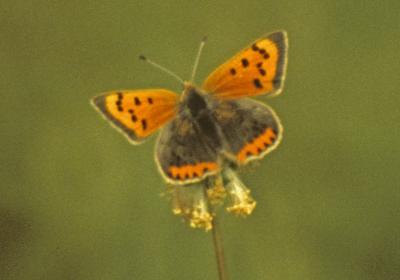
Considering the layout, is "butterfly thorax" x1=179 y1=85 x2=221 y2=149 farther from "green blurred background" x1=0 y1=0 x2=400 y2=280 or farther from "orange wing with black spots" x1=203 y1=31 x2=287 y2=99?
"green blurred background" x1=0 y1=0 x2=400 y2=280

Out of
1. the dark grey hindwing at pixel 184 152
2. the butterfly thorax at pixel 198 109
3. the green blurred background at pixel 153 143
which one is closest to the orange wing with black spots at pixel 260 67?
the butterfly thorax at pixel 198 109

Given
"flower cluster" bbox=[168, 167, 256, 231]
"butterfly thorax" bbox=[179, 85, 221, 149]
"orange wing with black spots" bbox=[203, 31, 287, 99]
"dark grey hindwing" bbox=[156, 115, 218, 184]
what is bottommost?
"flower cluster" bbox=[168, 167, 256, 231]

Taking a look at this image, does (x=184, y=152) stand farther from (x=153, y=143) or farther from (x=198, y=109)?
(x=153, y=143)

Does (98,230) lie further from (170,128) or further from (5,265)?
(170,128)

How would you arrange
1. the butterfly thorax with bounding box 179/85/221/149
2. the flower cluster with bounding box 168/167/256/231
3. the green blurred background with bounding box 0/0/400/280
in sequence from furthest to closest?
1. the green blurred background with bounding box 0/0/400/280
2. the butterfly thorax with bounding box 179/85/221/149
3. the flower cluster with bounding box 168/167/256/231

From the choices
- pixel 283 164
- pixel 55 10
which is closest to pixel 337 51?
pixel 283 164

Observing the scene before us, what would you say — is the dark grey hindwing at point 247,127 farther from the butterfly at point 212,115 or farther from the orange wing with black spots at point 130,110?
the orange wing with black spots at point 130,110

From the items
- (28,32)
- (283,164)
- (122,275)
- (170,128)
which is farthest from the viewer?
(28,32)

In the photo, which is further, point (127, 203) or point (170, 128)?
point (127, 203)

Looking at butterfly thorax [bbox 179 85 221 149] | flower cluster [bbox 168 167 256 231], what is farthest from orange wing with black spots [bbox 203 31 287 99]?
flower cluster [bbox 168 167 256 231]
